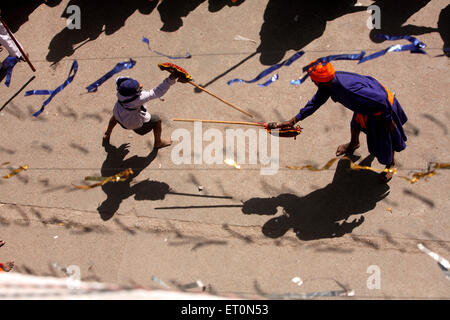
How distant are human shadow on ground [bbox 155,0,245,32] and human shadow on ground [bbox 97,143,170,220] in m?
2.05

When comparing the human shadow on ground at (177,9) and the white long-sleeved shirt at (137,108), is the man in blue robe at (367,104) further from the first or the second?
the human shadow on ground at (177,9)

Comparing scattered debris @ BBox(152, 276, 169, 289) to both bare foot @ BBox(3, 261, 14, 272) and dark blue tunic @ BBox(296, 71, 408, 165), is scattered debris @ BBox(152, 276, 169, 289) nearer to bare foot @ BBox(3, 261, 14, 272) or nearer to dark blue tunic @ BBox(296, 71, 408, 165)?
bare foot @ BBox(3, 261, 14, 272)

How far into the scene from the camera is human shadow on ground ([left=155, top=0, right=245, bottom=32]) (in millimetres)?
5902

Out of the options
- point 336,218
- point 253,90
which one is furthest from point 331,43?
point 336,218

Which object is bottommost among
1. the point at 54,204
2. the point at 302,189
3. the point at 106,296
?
the point at 54,204

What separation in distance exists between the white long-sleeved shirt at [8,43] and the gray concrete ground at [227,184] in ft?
0.76

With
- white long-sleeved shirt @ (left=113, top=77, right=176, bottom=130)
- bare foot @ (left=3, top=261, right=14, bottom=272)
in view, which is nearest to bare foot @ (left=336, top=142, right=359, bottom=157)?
white long-sleeved shirt @ (left=113, top=77, right=176, bottom=130)

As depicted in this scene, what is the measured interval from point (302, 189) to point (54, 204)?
2999mm

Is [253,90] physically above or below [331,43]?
below

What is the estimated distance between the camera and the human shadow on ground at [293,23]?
5.46m

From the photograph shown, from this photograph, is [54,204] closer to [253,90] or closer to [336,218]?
[253,90]

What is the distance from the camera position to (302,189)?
179 inches

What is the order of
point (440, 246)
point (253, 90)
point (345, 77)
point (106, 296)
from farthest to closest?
point (253, 90) < point (440, 246) < point (345, 77) < point (106, 296)

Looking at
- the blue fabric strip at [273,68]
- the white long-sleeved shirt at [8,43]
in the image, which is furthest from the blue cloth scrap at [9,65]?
the blue fabric strip at [273,68]
